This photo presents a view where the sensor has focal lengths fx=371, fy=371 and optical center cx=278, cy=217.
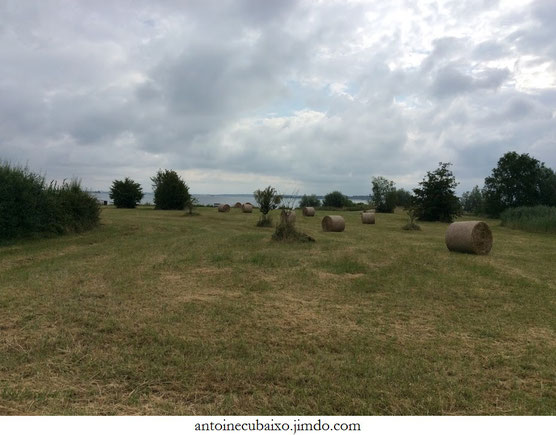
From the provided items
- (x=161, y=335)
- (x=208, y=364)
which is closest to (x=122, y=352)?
(x=161, y=335)

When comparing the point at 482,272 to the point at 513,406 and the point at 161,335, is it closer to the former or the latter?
the point at 513,406

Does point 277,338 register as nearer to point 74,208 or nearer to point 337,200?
point 74,208

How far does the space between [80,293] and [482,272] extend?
30.8 ft

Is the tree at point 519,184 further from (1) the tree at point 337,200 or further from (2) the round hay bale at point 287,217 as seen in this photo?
(2) the round hay bale at point 287,217

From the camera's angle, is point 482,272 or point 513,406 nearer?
point 513,406

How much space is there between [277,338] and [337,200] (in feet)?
196

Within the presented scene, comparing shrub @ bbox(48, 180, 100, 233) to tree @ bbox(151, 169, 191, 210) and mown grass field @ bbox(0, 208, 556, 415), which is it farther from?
tree @ bbox(151, 169, 191, 210)

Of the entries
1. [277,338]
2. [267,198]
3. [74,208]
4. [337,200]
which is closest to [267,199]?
[267,198]

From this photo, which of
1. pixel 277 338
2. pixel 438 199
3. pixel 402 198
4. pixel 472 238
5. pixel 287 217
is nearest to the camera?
pixel 277 338

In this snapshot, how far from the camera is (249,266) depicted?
33.4 ft

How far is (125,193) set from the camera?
47.1 metres
